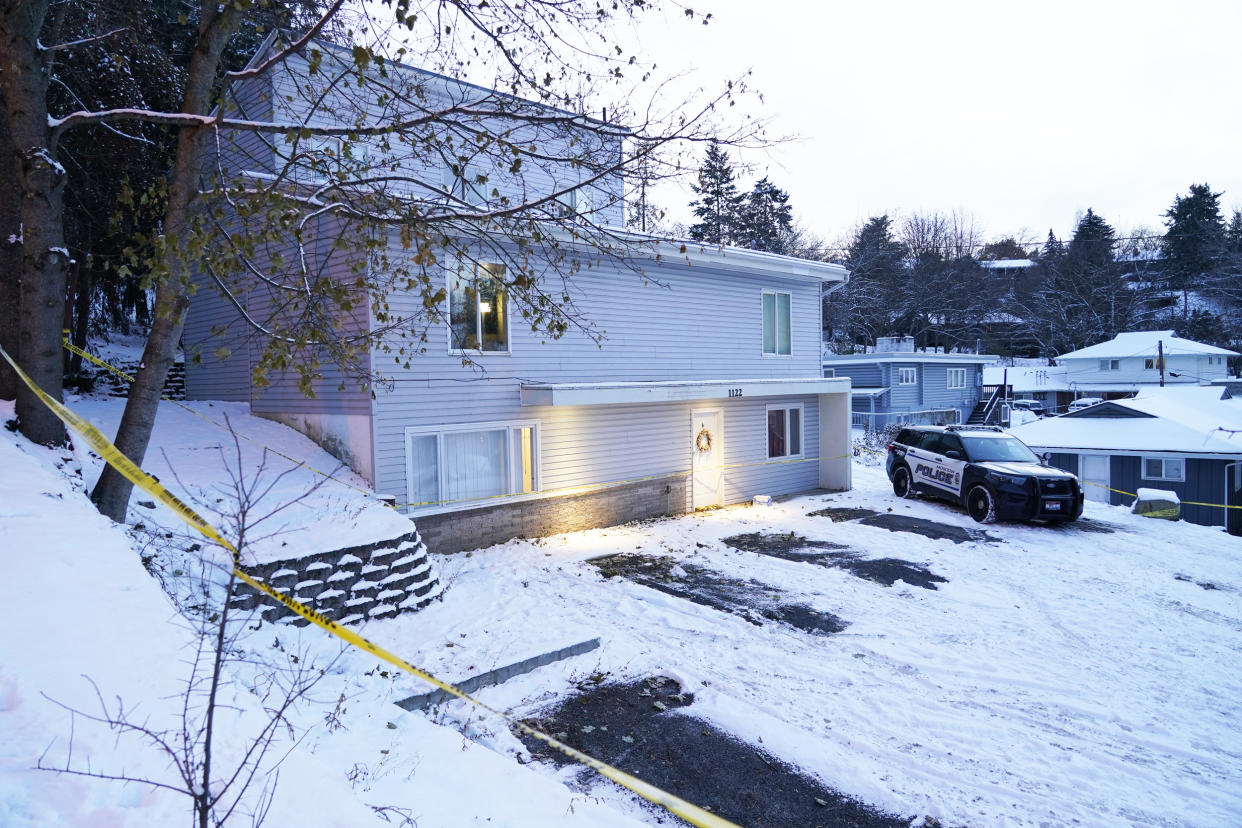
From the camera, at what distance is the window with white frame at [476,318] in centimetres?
1262

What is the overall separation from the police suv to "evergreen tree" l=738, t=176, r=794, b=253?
87.7 ft

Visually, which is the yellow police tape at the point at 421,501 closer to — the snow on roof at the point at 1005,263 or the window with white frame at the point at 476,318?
the window with white frame at the point at 476,318

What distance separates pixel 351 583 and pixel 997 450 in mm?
13634

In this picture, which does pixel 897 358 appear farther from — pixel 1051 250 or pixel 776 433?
pixel 1051 250

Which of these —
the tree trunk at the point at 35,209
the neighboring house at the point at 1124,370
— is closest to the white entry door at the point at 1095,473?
the neighboring house at the point at 1124,370

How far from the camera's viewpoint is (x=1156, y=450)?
73.7 ft

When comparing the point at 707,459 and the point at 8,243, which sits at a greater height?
the point at 8,243

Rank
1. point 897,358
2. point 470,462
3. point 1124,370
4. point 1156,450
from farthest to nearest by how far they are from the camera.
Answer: point 1124,370 → point 897,358 → point 1156,450 → point 470,462

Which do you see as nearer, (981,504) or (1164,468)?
(981,504)

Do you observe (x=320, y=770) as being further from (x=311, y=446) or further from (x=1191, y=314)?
(x=1191, y=314)

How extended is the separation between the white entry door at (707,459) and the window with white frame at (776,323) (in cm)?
259

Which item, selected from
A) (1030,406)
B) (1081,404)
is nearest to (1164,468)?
(1081,404)

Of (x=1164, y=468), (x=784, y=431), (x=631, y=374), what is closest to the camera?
(x=631, y=374)

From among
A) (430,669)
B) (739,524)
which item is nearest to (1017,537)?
(739,524)
